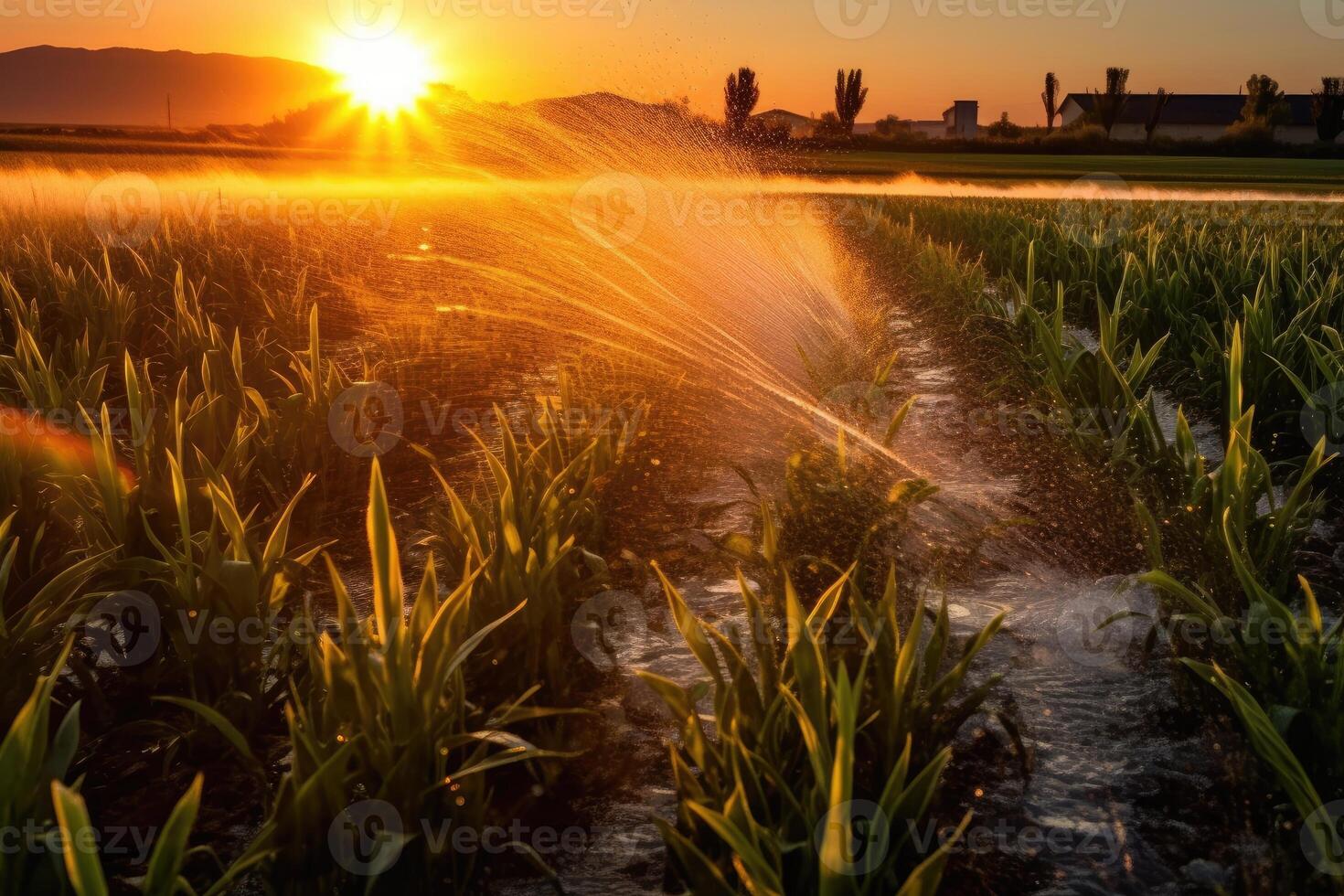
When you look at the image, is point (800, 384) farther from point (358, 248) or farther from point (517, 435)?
point (358, 248)

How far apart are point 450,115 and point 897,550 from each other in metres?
6.86

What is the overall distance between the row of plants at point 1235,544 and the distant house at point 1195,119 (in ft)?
219

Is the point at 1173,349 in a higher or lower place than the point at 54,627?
higher

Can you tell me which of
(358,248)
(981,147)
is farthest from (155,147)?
(981,147)

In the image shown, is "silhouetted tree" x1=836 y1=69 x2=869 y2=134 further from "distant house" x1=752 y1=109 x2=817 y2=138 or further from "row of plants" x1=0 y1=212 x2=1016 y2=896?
"row of plants" x1=0 y1=212 x2=1016 y2=896

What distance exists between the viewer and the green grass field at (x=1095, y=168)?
107 ft

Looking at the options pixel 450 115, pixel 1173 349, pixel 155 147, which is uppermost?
pixel 155 147

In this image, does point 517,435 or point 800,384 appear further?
point 800,384

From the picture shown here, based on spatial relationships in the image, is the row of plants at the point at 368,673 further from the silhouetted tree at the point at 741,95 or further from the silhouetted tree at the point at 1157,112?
the silhouetted tree at the point at 1157,112

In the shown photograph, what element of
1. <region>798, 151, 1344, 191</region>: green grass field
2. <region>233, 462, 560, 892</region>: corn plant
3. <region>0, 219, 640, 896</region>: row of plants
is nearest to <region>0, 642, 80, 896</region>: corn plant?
<region>0, 219, 640, 896</region>: row of plants

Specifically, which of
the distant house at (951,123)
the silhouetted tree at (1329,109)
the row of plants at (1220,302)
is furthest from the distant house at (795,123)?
the row of plants at (1220,302)

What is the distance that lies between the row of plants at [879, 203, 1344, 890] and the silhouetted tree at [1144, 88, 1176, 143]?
213ft

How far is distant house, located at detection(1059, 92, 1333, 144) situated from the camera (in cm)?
6338

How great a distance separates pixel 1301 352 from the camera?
3.91 meters
